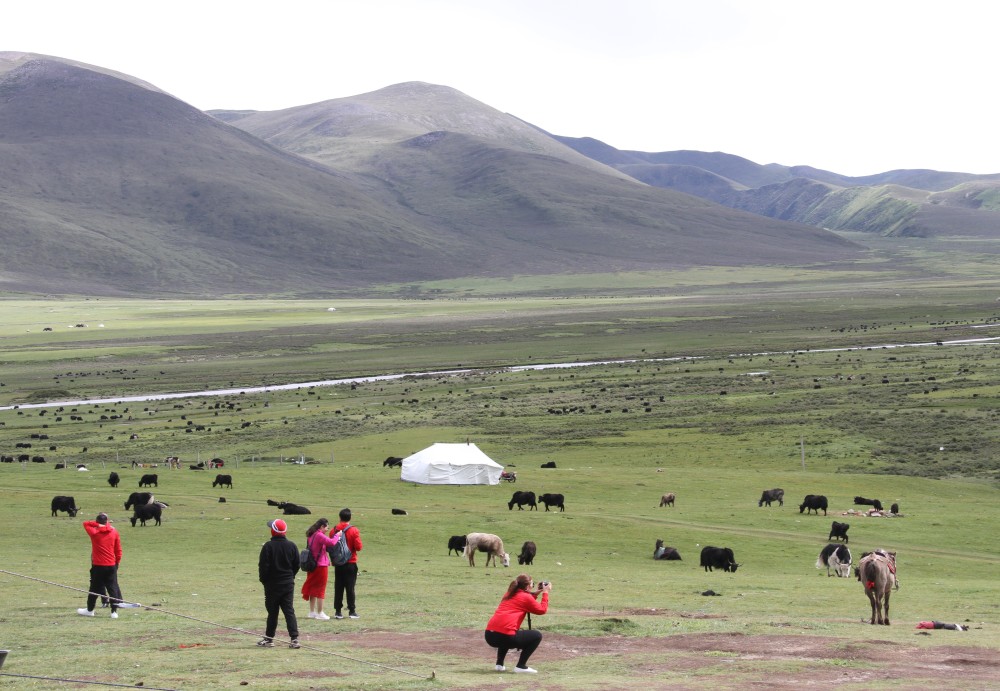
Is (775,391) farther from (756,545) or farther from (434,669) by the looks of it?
(434,669)

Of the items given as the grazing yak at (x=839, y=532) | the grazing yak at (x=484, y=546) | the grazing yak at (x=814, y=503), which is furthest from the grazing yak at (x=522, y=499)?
the grazing yak at (x=484, y=546)

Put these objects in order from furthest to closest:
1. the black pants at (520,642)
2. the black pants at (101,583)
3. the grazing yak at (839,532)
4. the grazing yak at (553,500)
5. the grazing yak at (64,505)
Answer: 1. the grazing yak at (553,500)
2. the grazing yak at (64,505)
3. the grazing yak at (839,532)
4. the black pants at (101,583)
5. the black pants at (520,642)

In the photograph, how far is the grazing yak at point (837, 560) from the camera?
28141 mm

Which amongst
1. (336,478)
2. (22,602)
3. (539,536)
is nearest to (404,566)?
(539,536)

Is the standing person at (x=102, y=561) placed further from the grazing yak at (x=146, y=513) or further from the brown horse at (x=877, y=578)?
the grazing yak at (x=146, y=513)

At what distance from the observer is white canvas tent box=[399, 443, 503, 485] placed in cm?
4494

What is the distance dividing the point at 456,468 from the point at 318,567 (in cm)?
2654

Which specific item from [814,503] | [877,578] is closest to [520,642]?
[877,578]

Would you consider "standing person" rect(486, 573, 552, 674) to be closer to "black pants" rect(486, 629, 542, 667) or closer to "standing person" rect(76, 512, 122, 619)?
"black pants" rect(486, 629, 542, 667)

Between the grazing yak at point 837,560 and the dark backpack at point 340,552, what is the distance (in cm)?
1418

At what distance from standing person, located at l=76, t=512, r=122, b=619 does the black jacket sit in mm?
3719

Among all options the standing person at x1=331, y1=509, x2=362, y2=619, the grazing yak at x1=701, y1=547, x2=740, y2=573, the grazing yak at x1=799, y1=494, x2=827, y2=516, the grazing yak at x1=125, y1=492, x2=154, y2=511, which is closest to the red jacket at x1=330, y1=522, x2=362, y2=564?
the standing person at x1=331, y1=509, x2=362, y2=619

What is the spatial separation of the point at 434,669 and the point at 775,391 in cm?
6123

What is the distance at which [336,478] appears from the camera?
1802 inches
